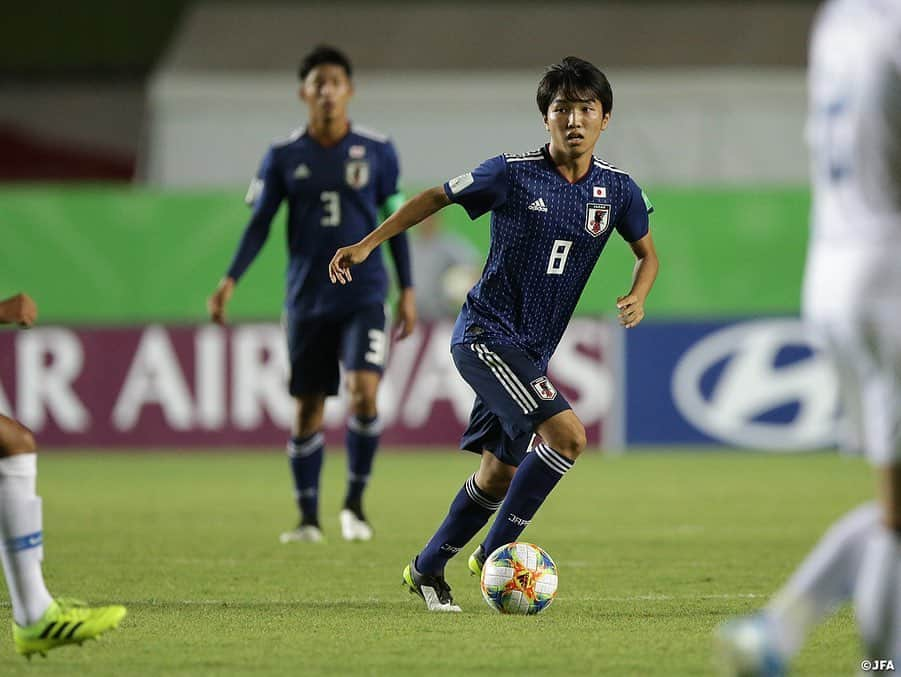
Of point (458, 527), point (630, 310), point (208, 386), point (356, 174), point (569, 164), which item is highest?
point (569, 164)

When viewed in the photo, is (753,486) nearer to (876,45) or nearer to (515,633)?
(515,633)

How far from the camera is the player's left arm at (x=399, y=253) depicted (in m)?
8.76

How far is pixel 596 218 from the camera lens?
252 inches

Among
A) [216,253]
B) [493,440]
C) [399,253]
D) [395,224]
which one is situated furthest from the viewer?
[216,253]

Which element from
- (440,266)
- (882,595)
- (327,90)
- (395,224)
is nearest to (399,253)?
(327,90)

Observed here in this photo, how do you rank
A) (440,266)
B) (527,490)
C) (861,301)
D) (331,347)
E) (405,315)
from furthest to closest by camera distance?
(440,266) → (331,347) → (405,315) → (527,490) → (861,301)

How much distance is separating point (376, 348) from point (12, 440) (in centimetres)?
405

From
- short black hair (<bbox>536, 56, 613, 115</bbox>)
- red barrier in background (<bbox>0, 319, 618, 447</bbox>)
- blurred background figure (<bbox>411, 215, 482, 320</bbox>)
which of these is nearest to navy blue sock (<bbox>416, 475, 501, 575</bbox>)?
short black hair (<bbox>536, 56, 613, 115</bbox>)

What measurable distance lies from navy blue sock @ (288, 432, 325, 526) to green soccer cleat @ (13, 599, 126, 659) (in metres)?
3.94

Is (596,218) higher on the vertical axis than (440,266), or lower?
higher

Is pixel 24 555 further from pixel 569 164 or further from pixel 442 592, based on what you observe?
pixel 569 164

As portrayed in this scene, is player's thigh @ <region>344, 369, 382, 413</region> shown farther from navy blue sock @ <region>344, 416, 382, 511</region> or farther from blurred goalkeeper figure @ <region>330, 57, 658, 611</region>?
blurred goalkeeper figure @ <region>330, 57, 658, 611</region>

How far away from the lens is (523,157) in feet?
20.8

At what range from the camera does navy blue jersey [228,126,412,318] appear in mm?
8969
